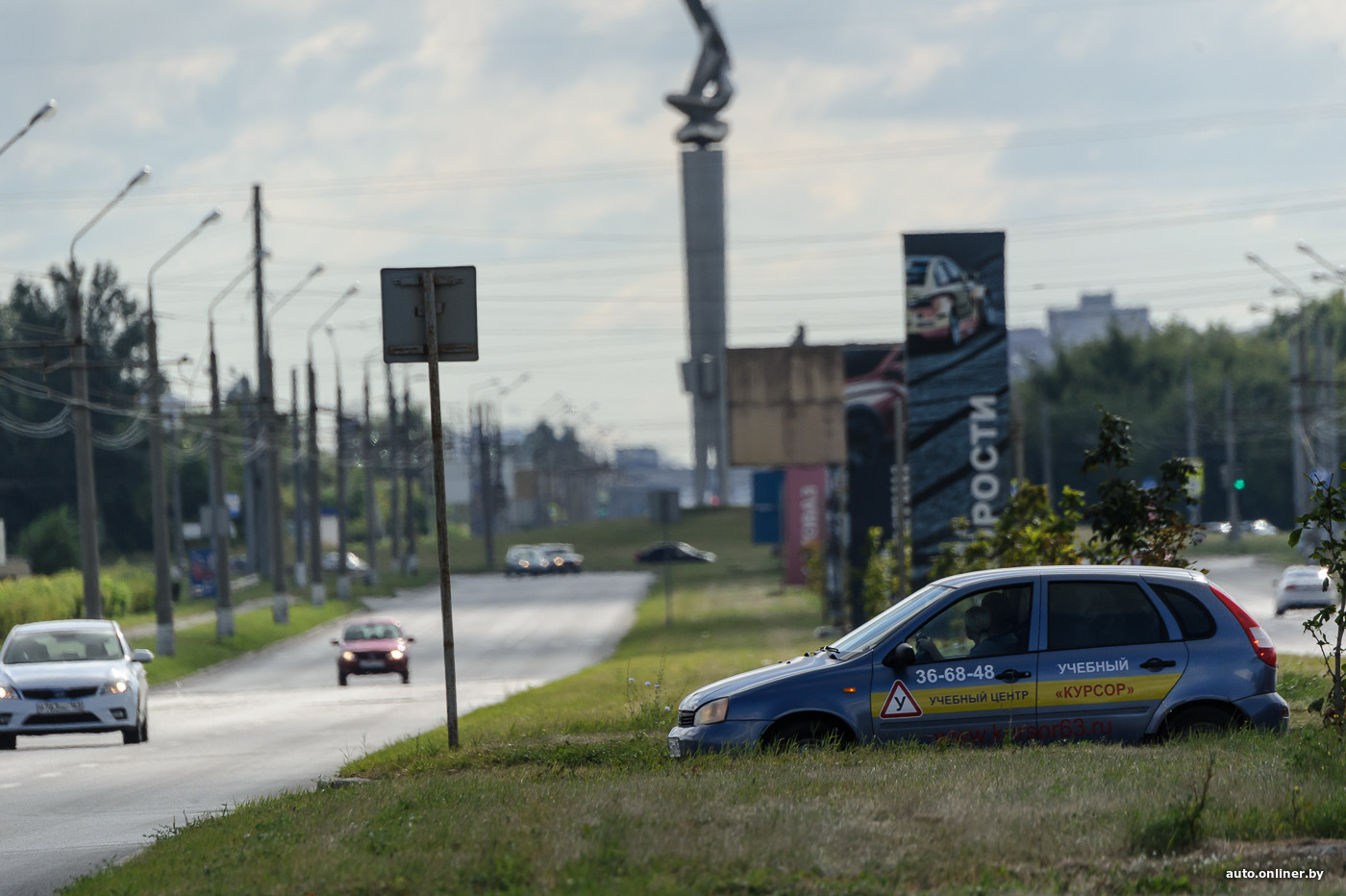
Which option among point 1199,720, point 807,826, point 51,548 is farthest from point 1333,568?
point 51,548

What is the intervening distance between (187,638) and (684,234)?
69.4 metres

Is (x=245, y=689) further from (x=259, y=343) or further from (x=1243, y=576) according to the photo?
(x=1243, y=576)

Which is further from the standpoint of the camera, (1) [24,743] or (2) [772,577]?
(2) [772,577]

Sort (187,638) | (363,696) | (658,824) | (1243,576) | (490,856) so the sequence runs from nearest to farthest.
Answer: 1. (490,856)
2. (658,824)
3. (363,696)
4. (187,638)
5. (1243,576)

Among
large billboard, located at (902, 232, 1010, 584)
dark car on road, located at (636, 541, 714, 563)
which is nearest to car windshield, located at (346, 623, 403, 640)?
large billboard, located at (902, 232, 1010, 584)

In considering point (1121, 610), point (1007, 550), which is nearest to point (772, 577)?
point (1007, 550)

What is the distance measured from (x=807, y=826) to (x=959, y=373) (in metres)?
23.0

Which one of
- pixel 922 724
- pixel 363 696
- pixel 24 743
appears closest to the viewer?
pixel 922 724

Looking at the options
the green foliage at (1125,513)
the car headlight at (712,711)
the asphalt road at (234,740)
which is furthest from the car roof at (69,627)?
the car headlight at (712,711)

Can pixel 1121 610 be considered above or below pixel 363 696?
above

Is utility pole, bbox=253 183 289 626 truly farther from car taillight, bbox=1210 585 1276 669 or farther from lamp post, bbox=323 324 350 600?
car taillight, bbox=1210 585 1276 669

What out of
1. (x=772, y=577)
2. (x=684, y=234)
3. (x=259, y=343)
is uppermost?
(x=684, y=234)

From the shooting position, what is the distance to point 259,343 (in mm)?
48719

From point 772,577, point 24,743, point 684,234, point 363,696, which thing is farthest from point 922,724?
point 684,234
